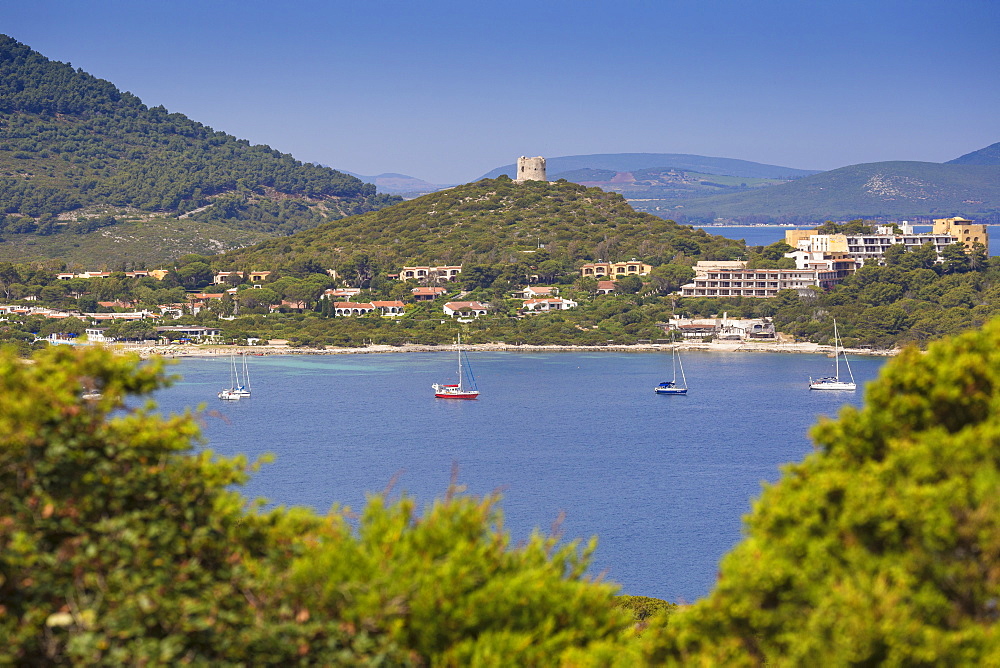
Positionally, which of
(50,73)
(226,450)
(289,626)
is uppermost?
(50,73)

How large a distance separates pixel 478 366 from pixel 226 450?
58.0ft

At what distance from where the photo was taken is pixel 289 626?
540 centimetres

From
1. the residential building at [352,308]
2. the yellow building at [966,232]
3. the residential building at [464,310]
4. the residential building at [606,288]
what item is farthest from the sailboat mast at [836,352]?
the residential building at [352,308]

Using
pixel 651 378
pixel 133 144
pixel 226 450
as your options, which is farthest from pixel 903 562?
pixel 133 144

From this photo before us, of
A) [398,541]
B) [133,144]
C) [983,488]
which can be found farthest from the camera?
[133,144]

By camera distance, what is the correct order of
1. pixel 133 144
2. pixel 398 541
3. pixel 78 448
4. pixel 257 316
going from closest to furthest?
pixel 78 448 → pixel 398 541 → pixel 257 316 → pixel 133 144

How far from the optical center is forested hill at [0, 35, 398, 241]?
9262 centimetres

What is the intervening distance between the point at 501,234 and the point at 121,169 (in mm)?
48913

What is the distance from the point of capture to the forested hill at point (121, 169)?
92625 millimetres

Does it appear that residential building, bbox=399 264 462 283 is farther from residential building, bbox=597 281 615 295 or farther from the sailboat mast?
the sailboat mast

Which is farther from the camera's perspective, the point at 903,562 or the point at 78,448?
the point at 78,448

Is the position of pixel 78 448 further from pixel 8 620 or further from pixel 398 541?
pixel 398 541

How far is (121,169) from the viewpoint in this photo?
102938mm

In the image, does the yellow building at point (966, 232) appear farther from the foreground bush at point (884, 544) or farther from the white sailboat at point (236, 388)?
the foreground bush at point (884, 544)
